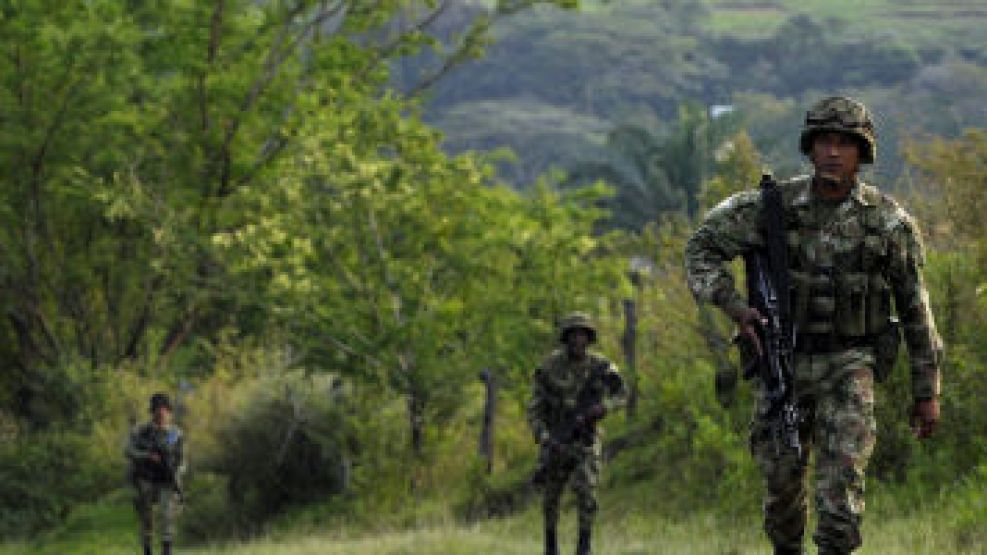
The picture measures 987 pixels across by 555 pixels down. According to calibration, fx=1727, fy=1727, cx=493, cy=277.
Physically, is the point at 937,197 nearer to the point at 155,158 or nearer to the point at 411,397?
the point at 411,397

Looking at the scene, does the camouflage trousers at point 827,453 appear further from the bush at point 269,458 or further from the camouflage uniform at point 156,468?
the bush at point 269,458

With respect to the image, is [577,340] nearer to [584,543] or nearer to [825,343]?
[584,543]

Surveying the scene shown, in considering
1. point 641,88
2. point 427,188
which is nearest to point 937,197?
point 427,188

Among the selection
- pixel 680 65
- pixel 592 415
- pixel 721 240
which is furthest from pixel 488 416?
pixel 680 65

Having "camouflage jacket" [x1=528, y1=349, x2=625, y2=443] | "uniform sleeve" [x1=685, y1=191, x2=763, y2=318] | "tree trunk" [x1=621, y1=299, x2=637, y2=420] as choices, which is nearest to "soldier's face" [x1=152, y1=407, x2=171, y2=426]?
"camouflage jacket" [x1=528, y1=349, x2=625, y2=443]

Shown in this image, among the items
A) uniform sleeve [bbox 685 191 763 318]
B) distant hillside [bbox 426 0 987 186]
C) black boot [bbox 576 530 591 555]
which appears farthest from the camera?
distant hillside [bbox 426 0 987 186]

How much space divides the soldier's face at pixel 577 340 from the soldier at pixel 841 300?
4456 millimetres

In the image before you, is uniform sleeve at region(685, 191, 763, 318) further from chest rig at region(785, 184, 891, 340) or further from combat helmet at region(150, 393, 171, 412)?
combat helmet at region(150, 393, 171, 412)

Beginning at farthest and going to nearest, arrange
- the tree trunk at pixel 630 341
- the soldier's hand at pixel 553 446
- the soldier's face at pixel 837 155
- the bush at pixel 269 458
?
the bush at pixel 269 458 → the tree trunk at pixel 630 341 → the soldier's hand at pixel 553 446 → the soldier's face at pixel 837 155

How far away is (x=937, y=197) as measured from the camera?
590 inches

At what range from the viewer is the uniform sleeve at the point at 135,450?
14570mm

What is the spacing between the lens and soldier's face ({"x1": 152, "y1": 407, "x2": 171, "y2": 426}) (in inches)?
571

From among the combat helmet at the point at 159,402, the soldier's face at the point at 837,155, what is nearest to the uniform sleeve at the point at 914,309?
the soldier's face at the point at 837,155

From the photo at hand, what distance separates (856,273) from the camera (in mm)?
6902
